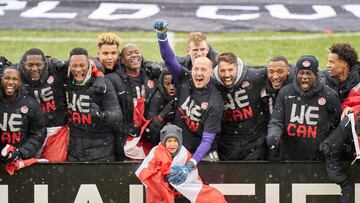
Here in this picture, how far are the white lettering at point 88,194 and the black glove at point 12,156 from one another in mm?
637

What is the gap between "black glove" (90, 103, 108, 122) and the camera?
10.2 m

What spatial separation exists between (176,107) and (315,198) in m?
1.46

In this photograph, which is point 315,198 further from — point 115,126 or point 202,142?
point 115,126

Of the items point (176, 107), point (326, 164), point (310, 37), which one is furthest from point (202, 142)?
point (310, 37)

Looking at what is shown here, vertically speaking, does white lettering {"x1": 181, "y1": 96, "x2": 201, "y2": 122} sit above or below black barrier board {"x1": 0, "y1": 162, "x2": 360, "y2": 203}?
above

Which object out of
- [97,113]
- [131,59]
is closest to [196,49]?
[131,59]

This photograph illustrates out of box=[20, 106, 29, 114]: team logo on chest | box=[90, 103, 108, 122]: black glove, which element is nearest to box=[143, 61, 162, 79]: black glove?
box=[90, 103, 108, 122]: black glove

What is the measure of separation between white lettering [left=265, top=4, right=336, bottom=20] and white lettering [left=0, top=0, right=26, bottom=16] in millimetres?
3867

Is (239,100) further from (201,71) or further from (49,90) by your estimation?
(49,90)

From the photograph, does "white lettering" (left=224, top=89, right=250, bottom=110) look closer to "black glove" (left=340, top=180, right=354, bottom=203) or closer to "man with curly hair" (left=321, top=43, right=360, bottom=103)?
"man with curly hair" (left=321, top=43, right=360, bottom=103)

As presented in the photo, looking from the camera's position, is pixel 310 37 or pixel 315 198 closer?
pixel 315 198

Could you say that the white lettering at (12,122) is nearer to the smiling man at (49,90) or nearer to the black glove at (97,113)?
the smiling man at (49,90)

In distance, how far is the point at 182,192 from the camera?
1010 cm

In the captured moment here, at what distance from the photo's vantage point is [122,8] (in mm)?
18719
